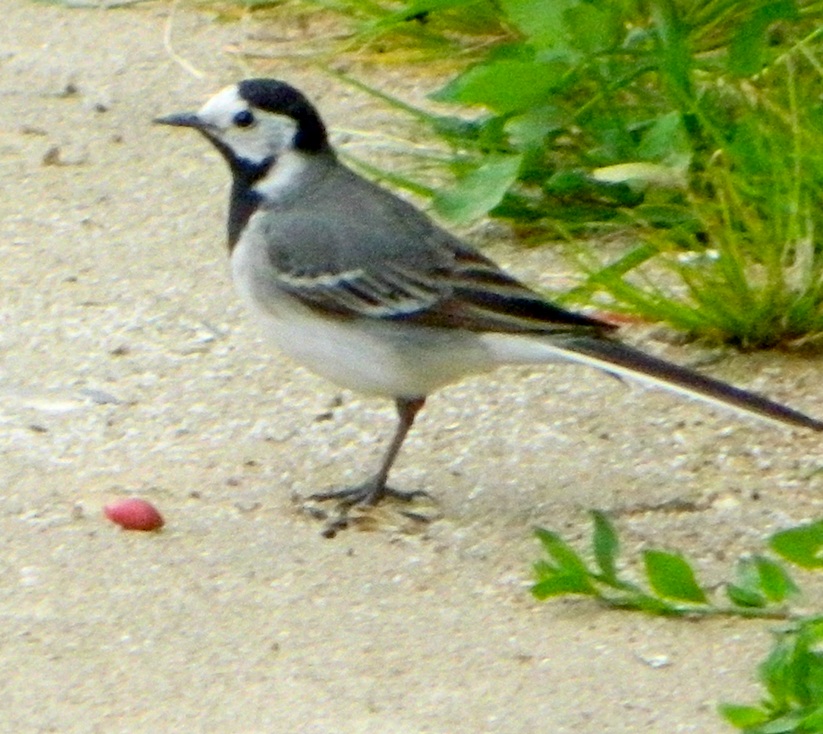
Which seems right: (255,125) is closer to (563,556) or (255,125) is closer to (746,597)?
(563,556)

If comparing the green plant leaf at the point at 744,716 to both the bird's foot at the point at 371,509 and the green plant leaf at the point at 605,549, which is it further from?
the bird's foot at the point at 371,509

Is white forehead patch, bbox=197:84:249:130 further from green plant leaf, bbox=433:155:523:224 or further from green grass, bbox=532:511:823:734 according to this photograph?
green grass, bbox=532:511:823:734

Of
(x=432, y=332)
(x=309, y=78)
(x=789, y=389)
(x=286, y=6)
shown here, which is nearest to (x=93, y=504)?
(x=432, y=332)

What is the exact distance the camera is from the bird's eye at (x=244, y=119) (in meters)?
5.67

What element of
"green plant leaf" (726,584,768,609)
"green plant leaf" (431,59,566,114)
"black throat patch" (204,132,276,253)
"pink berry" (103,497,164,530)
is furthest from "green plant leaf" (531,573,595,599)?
"green plant leaf" (431,59,566,114)

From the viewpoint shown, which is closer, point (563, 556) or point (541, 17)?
point (563, 556)

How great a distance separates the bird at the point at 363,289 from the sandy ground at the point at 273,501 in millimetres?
256

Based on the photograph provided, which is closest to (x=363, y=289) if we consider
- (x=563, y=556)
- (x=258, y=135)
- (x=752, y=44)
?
(x=258, y=135)

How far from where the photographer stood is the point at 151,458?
5.52 meters

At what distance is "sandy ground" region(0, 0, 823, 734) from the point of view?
420 centimetres

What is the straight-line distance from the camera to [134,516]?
5008 millimetres

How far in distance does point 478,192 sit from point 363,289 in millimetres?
1265

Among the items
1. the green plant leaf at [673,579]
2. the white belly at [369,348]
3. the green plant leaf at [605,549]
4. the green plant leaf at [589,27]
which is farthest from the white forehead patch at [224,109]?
the green plant leaf at [673,579]

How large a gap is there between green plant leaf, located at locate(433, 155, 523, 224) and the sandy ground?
26 cm
